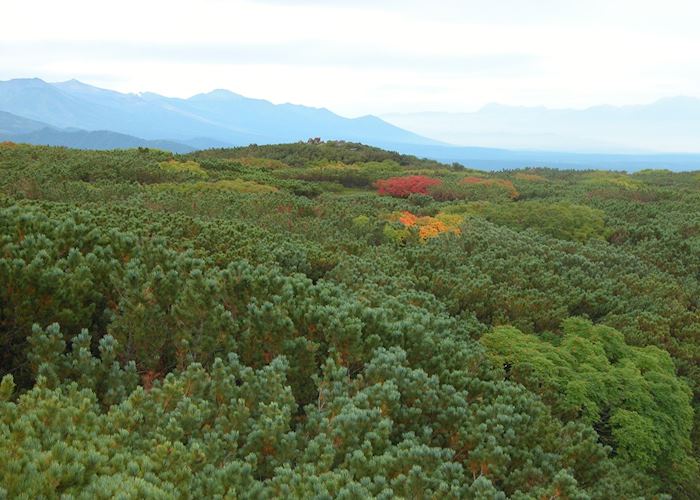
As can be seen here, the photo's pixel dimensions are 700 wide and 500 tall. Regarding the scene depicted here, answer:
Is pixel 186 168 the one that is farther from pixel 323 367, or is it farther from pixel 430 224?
pixel 323 367

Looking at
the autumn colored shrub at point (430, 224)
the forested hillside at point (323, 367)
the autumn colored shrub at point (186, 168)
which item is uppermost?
the autumn colored shrub at point (186, 168)

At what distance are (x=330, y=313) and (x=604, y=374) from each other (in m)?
4.10

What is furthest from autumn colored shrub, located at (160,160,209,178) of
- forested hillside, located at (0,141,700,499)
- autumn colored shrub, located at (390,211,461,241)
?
forested hillside, located at (0,141,700,499)

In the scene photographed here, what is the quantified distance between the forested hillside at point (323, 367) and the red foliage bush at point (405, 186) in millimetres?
13984

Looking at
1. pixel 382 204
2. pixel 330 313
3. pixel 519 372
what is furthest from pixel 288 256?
pixel 382 204

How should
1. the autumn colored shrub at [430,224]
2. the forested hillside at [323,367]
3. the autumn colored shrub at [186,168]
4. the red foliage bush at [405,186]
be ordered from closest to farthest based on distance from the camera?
the forested hillside at [323,367], the autumn colored shrub at [430,224], the autumn colored shrub at [186,168], the red foliage bush at [405,186]

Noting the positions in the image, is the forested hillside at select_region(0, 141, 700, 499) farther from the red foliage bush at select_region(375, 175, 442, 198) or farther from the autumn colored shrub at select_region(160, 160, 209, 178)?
the red foliage bush at select_region(375, 175, 442, 198)

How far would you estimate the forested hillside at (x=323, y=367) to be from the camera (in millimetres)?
3900

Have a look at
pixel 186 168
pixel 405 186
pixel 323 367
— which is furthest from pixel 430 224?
pixel 186 168

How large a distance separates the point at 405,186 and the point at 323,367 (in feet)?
76.2

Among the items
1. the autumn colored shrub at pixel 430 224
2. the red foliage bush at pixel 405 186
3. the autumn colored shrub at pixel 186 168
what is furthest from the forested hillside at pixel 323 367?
the red foliage bush at pixel 405 186

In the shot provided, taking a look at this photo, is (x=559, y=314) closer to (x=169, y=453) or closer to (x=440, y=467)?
(x=440, y=467)

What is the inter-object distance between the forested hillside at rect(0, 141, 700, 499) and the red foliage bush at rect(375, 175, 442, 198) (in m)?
14.0

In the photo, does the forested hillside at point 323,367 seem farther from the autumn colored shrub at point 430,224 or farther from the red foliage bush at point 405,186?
the red foliage bush at point 405,186
